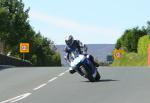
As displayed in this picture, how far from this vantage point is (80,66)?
2286 centimetres

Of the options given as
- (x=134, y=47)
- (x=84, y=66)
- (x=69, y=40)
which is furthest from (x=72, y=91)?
(x=134, y=47)

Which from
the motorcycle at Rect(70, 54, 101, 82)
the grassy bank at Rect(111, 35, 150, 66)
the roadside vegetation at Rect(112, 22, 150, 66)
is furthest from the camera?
the roadside vegetation at Rect(112, 22, 150, 66)

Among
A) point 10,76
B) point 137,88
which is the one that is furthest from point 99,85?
point 10,76

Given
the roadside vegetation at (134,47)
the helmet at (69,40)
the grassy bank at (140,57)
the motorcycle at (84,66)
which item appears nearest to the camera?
the motorcycle at (84,66)

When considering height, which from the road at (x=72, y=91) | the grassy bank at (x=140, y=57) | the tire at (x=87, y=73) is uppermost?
the grassy bank at (x=140, y=57)

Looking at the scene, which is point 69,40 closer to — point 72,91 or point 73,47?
point 73,47

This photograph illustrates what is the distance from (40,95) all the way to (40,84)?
4.49 m

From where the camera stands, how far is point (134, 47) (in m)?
107

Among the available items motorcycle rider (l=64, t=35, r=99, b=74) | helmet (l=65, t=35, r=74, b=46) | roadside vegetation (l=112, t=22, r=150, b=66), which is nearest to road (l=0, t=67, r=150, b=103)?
motorcycle rider (l=64, t=35, r=99, b=74)

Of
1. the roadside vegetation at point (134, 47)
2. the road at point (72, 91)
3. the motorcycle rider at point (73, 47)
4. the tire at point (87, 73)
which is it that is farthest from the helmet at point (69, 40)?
the roadside vegetation at point (134, 47)

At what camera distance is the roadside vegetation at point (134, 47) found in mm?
68963

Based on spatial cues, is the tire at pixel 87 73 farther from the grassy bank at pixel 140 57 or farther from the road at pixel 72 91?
the grassy bank at pixel 140 57

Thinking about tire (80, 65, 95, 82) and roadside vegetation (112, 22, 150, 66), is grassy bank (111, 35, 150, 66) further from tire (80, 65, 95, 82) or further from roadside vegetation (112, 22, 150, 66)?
tire (80, 65, 95, 82)

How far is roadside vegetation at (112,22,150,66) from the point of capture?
6896 cm
